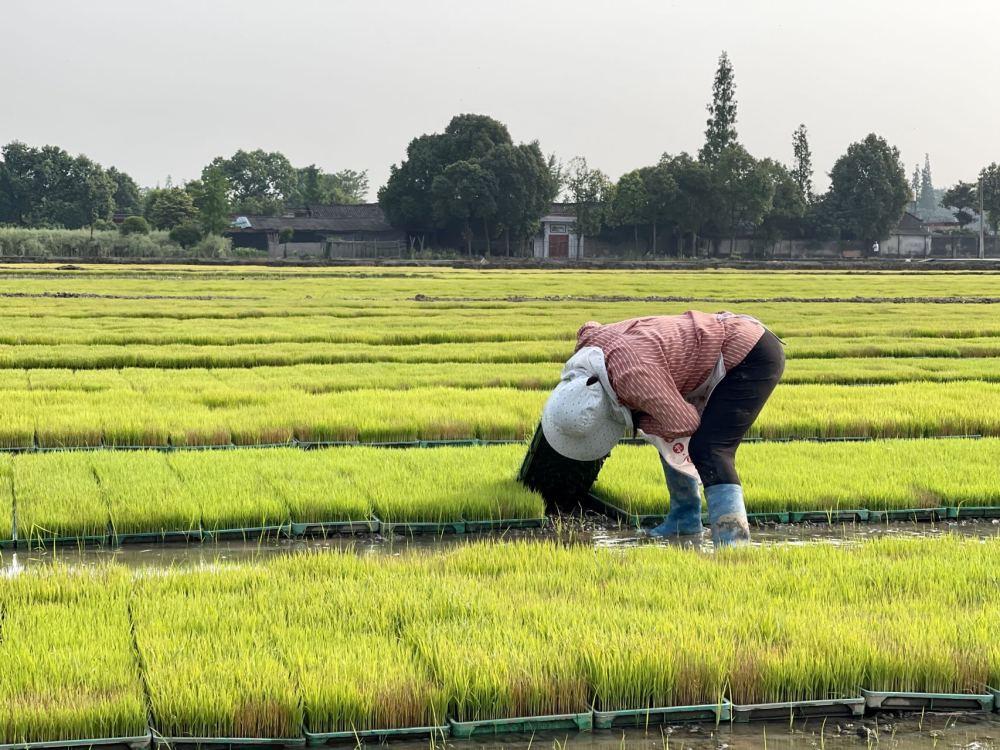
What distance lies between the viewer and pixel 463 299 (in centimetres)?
2914

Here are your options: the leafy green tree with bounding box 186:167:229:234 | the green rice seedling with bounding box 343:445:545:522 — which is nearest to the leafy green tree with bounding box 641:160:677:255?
the leafy green tree with bounding box 186:167:229:234

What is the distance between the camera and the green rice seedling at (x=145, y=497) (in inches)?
257

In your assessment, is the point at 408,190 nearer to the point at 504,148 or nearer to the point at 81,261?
the point at 504,148

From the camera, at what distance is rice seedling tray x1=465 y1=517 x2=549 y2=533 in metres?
6.89

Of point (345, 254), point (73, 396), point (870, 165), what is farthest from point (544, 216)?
point (73, 396)

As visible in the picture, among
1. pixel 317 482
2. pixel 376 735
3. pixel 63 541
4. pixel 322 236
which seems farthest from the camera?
pixel 322 236

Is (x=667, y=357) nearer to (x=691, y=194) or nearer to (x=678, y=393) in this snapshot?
(x=678, y=393)

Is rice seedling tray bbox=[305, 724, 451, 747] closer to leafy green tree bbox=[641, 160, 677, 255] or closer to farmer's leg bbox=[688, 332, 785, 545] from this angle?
farmer's leg bbox=[688, 332, 785, 545]

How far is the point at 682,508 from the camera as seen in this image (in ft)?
21.8

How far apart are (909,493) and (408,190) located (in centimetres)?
5798

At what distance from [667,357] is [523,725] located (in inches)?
85.2

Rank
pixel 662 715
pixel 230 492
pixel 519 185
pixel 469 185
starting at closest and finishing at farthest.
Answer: pixel 662 715 < pixel 230 492 < pixel 469 185 < pixel 519 185

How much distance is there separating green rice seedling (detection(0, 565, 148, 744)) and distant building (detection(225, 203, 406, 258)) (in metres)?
57.1

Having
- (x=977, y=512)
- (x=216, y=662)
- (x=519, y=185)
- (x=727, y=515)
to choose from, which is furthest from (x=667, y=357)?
(x=519, y=185)
